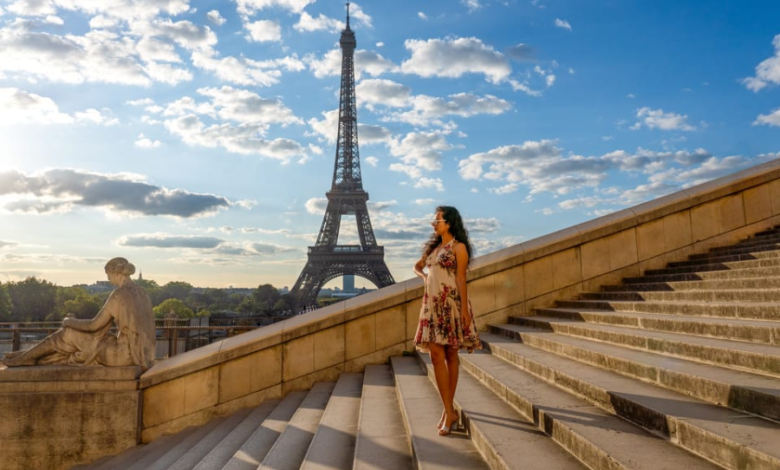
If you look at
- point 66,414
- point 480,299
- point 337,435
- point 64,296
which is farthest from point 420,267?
point 64,296

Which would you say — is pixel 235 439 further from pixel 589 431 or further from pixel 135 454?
pixel 589 431

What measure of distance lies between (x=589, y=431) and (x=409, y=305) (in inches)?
182

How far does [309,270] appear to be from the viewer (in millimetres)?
44312

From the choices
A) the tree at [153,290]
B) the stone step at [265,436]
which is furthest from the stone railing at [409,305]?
the tree at [153,290]

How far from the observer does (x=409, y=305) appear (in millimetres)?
7336

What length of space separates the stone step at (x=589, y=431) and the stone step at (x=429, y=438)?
1.58 ft

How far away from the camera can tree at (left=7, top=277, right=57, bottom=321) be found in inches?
2602

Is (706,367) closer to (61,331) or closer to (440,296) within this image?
(440,296)

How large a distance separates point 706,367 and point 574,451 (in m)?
1.23

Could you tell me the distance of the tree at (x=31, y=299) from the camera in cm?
6608

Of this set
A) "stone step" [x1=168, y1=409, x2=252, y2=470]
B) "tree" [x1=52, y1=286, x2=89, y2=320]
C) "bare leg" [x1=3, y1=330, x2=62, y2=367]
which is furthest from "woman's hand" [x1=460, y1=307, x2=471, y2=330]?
"tree" [x1=52, y1=286, x2=89, y2=320]

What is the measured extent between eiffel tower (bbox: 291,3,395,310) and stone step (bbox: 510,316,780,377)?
121 feet

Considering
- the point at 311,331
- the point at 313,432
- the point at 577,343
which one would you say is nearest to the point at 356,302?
the point at 311,331

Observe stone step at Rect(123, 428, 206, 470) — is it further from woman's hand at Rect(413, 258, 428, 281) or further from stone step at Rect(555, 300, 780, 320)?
stone step at Rect(555, 300, 780, 320)
